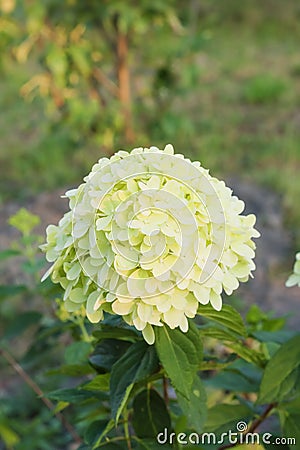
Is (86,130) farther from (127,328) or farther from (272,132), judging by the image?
(127,328)

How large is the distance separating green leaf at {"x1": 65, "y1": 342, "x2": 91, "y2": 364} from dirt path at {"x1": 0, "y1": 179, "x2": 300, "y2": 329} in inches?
60.5

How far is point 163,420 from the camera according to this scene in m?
1.03

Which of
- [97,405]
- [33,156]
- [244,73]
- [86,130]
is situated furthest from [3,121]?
[97,405]

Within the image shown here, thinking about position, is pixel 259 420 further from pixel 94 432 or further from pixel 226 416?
pixel 94 432

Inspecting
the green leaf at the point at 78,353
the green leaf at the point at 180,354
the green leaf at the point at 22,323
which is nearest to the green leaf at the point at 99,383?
the green leaf at the point at 180,354

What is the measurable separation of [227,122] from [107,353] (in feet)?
13.0

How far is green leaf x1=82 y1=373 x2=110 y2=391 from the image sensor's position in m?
0.99

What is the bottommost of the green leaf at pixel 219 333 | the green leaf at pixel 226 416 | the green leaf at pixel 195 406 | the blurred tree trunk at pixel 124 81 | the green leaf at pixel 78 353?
the green leaf at pixel 195 406

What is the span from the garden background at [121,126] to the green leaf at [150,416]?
1.16 metres

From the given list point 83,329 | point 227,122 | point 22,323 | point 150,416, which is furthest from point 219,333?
point 227,122

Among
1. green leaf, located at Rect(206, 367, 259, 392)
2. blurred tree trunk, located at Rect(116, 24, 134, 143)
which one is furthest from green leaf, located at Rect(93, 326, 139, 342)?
blurred tree trunk, located at Rect(116, 24, 134, 143)

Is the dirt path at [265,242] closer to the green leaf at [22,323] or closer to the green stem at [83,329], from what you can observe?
the green leaf at [22,323]

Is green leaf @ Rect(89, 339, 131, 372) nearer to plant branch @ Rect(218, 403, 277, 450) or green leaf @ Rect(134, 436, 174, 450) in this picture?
green leaf @ Rect(134, 436, 174, 450)

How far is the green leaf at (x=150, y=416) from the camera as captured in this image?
103 centimetres
